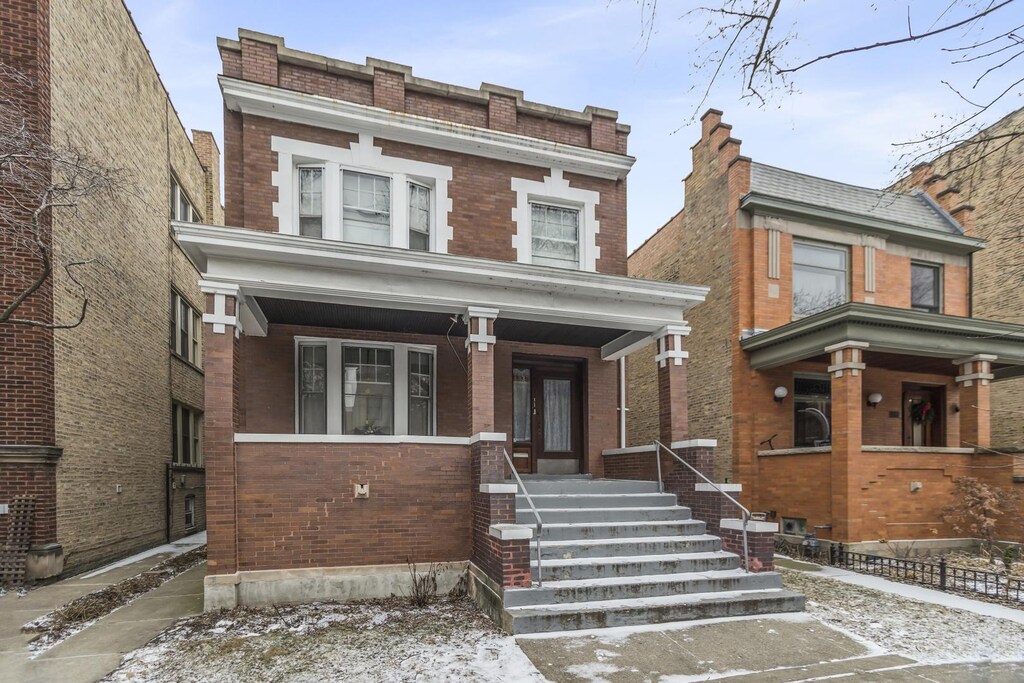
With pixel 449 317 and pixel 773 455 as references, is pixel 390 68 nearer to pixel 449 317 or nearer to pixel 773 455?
pixel 449 317

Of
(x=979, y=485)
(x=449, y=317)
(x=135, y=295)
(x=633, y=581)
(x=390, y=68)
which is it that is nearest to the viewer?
(x=633, y=581)

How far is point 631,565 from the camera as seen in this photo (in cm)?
680

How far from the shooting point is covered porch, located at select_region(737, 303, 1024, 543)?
1005 centimetres

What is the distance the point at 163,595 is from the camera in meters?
7.57

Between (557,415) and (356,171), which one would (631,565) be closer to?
(557,415)

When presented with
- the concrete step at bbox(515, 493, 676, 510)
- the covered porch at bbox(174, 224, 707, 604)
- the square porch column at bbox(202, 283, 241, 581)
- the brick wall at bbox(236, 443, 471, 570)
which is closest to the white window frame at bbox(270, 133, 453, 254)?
the covered porch at bbox(174, 224, 707, 604)

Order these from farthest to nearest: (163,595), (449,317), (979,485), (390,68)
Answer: (979,485) < (390,68) < (449,317) < (163,595)

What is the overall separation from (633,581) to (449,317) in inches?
185

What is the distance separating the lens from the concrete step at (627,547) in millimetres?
6953

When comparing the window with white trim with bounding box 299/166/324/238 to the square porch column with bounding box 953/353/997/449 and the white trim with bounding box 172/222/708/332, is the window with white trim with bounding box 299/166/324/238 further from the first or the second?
the square porch column with bounding box 953/353/997/449

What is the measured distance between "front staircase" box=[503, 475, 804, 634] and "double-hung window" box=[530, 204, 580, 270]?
4.13 metres

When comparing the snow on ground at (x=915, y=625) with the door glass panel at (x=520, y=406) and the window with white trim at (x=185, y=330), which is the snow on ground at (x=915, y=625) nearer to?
the door glass panel at (x=520, y=406)

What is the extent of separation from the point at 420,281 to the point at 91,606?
18.9ft

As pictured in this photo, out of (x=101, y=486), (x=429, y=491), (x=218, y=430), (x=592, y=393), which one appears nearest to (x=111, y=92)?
(x=101, y=486)
